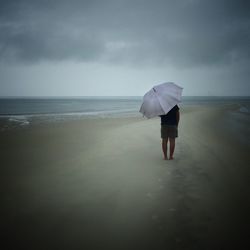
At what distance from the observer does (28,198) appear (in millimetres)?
4273

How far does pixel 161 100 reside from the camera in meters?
5.61

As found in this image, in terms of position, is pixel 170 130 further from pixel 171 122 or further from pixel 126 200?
pixel 126 200

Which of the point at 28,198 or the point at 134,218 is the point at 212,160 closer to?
the point at 134,218

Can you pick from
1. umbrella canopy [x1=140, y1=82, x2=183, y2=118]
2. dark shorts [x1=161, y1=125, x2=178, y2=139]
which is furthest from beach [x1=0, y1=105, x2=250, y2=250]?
umbrella canopy [x1=140, y1=82, x2=183, y2=118]

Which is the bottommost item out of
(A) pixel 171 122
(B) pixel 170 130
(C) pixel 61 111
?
(B) pixel 170 130

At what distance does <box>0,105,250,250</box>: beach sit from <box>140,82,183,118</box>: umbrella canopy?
1.91 metres

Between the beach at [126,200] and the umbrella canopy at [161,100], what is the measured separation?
191 centimetres

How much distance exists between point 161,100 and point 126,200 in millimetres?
3137

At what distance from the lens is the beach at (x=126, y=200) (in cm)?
299

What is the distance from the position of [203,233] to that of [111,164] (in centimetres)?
393

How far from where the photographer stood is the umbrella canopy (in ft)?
18.1

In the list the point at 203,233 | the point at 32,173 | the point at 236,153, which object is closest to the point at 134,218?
the point at 203,233

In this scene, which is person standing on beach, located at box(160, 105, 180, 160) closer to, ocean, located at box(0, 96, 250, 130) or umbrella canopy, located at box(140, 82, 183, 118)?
umbrella canopy, located at box(140, 82, 183, 118)

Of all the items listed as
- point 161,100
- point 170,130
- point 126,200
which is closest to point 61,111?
point 170,130
